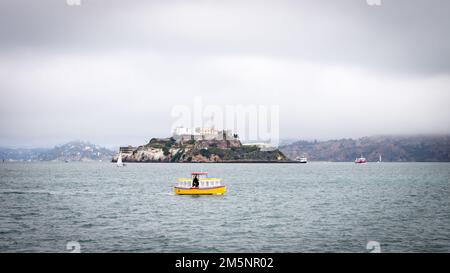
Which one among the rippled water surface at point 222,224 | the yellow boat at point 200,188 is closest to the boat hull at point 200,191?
the yellow boat at point 200,188

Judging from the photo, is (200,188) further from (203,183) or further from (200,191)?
(203,183)

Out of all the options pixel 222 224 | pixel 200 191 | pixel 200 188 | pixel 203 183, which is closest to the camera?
pixel 222 224

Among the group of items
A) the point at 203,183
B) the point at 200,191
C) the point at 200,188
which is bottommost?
the point at 200,191

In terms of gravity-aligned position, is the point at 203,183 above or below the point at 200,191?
above

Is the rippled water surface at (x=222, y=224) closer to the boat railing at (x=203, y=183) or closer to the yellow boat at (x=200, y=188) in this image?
the yellow boat at (x=200, y=188)

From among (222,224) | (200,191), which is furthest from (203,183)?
(222,224)

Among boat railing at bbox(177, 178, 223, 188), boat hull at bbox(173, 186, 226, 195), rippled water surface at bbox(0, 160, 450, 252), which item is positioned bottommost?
rippled water surface at bbox(0, 160, 450, 252)

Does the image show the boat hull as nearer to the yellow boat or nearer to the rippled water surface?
the yellow boat

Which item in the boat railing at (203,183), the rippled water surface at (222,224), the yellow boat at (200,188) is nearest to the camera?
the rippled water surface at (222,224)

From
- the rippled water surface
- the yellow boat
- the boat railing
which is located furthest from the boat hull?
the rippled water surface

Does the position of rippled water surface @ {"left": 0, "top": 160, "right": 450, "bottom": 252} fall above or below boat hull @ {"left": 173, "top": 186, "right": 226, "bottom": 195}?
below

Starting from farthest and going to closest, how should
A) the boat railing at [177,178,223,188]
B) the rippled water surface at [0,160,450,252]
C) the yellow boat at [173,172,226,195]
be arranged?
the boat railing at [177,178,223,188], the yellow boat at [173,172,226,195], the rippled water surface at [0,160,450,252]

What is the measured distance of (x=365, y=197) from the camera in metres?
95.5

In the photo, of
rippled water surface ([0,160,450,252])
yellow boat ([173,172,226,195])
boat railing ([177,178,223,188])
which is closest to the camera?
rippled water surface ([0,160,450,252])
